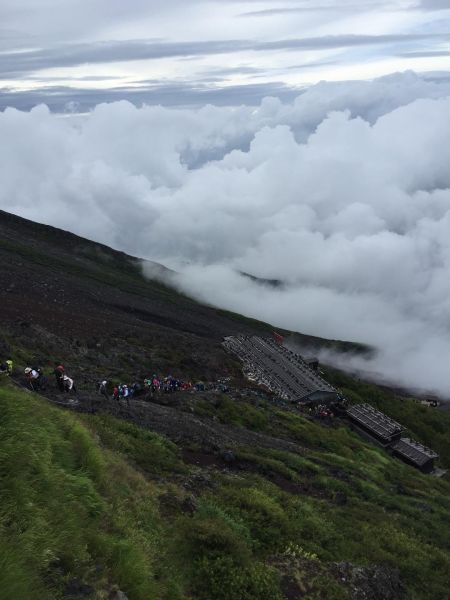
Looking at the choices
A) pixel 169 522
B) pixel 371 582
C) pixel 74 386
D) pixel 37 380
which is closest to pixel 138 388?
pixel 74 386

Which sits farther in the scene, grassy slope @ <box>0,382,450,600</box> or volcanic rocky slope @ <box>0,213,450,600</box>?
volcanic rocky slope @ <box>0,213,450,600</box>

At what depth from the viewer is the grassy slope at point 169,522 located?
28.8 ft

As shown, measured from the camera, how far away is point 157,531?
41.3ft

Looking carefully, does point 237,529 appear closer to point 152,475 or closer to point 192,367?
point 152,475

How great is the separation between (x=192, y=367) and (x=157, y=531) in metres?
51.6

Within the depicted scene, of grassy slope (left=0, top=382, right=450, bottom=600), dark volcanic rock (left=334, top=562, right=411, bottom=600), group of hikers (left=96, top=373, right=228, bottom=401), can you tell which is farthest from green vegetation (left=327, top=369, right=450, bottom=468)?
dark volcanic rock (left=334, top=562, right=411, bottom=600)

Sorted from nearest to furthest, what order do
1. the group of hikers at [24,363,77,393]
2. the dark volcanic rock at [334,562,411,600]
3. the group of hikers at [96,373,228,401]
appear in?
the dark volcanic rock at [334,562,411,600], the group of hikers at [24,363,77,393], the group of hikers at [96,373,228,401]

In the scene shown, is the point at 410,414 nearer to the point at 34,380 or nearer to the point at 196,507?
the point at 34,380

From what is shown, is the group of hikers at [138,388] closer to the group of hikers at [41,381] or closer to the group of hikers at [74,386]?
the group of hikers at [74,386]

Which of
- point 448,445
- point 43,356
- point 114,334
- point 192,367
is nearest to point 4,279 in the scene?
point 114,334

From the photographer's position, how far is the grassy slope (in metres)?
8.78

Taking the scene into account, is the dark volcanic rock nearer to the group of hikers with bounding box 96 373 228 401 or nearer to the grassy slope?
the grassy slope

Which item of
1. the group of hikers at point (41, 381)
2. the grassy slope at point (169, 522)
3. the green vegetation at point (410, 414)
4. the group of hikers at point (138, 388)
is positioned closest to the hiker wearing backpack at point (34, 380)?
the group of hikers at point (41, 381)

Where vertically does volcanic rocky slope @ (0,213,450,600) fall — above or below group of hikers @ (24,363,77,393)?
above
